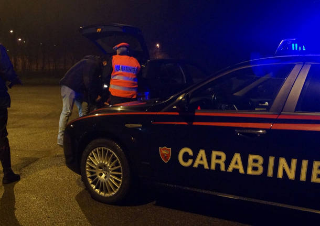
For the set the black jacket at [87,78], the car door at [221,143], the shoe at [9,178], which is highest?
the black jacket at [87,78]

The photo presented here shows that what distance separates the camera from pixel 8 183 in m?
4.43

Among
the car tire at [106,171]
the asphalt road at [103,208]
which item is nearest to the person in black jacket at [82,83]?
the asphalt road at [103,208]

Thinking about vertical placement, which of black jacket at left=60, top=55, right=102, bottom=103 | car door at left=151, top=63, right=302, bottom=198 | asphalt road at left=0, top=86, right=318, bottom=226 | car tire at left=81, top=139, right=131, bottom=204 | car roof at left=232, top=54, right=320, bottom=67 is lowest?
asphalt road at left=0, top=86, right=318, bottom=226

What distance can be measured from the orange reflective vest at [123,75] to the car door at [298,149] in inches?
108

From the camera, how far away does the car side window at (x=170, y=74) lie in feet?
22.9

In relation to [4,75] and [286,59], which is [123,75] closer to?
[4,75]

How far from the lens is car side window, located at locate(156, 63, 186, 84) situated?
6.98 meters

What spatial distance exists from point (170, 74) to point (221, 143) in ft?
13.9

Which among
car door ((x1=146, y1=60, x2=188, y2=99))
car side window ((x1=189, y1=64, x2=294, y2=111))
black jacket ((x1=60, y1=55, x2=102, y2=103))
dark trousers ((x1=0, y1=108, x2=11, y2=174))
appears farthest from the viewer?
car door ((x1=146, y1=60, x2=188, y2=99))

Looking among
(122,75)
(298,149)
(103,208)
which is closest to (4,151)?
(103,208)

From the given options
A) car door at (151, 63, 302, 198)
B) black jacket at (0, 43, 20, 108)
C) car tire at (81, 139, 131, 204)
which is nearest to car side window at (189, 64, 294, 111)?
car door at (151, 63, 302, 198)

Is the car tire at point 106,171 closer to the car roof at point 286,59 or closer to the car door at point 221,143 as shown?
the car door at point 221,143

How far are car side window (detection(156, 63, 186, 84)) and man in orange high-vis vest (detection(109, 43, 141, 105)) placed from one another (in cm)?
168

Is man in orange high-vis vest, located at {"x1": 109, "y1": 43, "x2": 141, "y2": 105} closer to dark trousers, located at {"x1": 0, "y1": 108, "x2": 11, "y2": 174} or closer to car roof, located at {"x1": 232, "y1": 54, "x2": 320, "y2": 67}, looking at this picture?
dark trousers, located at {"x1": 0, "y1": 108, "x2": 11, "y2": 174}
